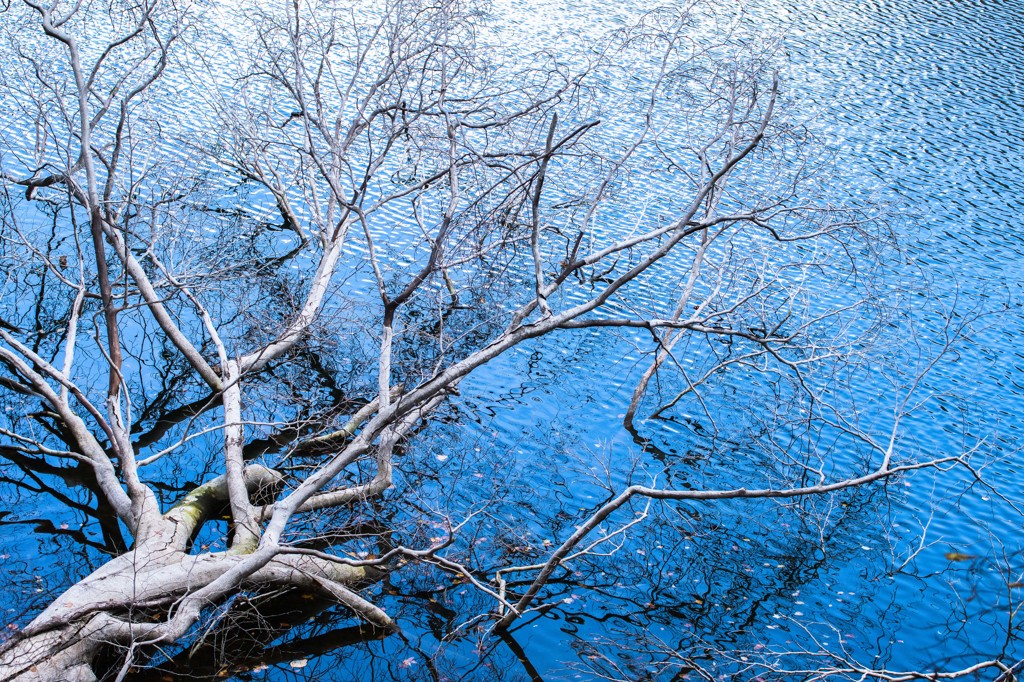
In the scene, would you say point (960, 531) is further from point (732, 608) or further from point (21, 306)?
point (21, 306)

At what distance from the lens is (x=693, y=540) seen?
11.7m

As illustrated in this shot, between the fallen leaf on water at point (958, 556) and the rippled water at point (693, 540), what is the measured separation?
0.10ft

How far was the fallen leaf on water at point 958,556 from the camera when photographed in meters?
11.6

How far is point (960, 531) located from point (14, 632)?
10463 millimetres

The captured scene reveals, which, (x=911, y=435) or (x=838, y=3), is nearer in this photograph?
(x=911, y=435)

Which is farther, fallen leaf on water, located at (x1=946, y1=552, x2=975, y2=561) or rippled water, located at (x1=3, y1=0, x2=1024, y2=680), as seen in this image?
fallen leaf on water, located at (x1=946, y1=552, x2=975, y2=561)

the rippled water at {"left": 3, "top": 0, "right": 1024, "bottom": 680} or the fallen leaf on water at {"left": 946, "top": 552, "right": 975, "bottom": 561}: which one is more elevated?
the rippled water at {"left": 3, "top": 0, "right": 1024, "bottom": 680}

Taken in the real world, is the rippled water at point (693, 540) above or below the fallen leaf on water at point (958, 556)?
above

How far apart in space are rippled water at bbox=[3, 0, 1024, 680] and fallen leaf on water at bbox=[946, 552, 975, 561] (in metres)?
0.03

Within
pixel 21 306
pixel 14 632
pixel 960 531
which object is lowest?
pixel 960 531

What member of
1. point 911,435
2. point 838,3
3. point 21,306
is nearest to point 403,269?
point 21,306

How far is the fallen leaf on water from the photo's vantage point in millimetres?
11617

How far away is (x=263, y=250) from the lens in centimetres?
1725

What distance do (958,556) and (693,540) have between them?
3164 mm
